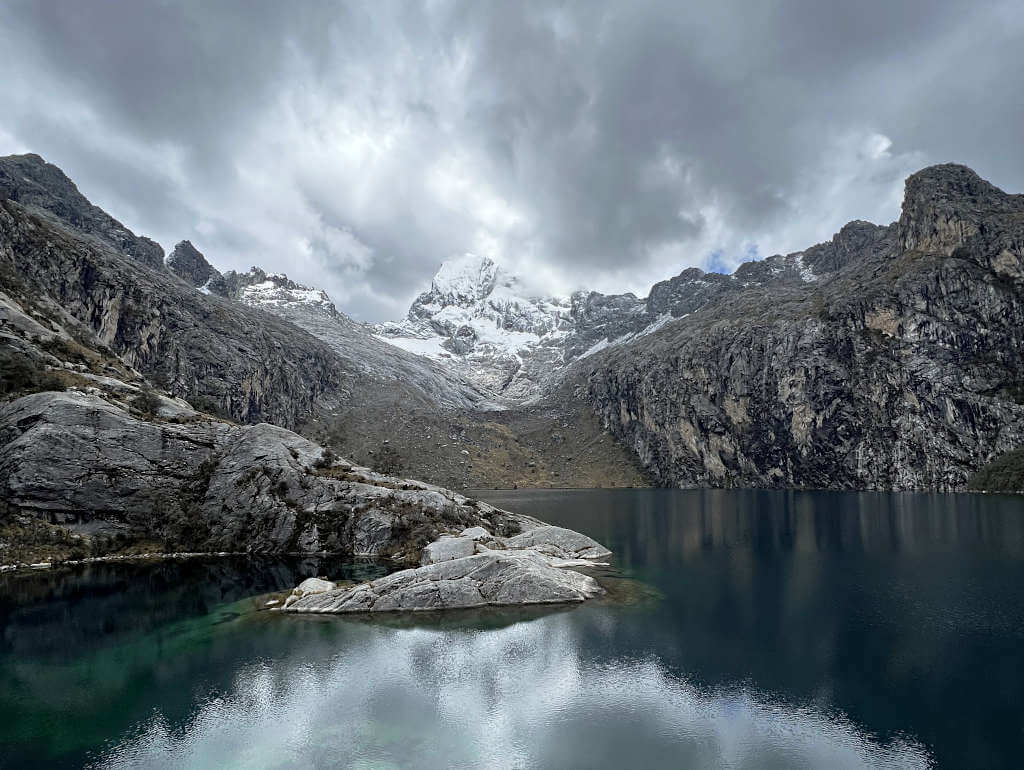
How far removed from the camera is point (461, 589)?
164ft

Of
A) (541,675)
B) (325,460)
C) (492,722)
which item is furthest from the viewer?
(325,460)

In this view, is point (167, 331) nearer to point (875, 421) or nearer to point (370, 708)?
point (370, 708)

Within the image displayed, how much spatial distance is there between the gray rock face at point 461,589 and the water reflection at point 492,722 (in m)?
11.8

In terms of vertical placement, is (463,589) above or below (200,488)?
below

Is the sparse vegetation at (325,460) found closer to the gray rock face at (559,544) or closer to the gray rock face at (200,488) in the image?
the gray rock face at (200,488)

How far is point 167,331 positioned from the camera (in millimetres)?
170250

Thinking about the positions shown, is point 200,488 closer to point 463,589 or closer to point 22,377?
point 22,377

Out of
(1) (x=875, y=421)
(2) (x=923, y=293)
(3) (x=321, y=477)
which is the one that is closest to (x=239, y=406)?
(3) (x=321, y=477)

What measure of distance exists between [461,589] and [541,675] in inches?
705

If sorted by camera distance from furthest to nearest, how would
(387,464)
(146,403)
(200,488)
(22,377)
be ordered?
(387,464) → (146,403) → (200,488) → (22,377)

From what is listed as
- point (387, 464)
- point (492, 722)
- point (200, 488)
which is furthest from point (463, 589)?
point (387, 464)

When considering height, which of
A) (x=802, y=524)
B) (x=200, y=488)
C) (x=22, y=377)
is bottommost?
(x=802, y=524)

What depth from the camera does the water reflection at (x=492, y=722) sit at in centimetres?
2411

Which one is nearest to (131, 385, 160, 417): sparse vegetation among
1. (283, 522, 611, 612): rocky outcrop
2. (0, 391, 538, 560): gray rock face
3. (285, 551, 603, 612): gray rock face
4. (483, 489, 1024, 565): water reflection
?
(0, 391, 538, 560): gray rock face
